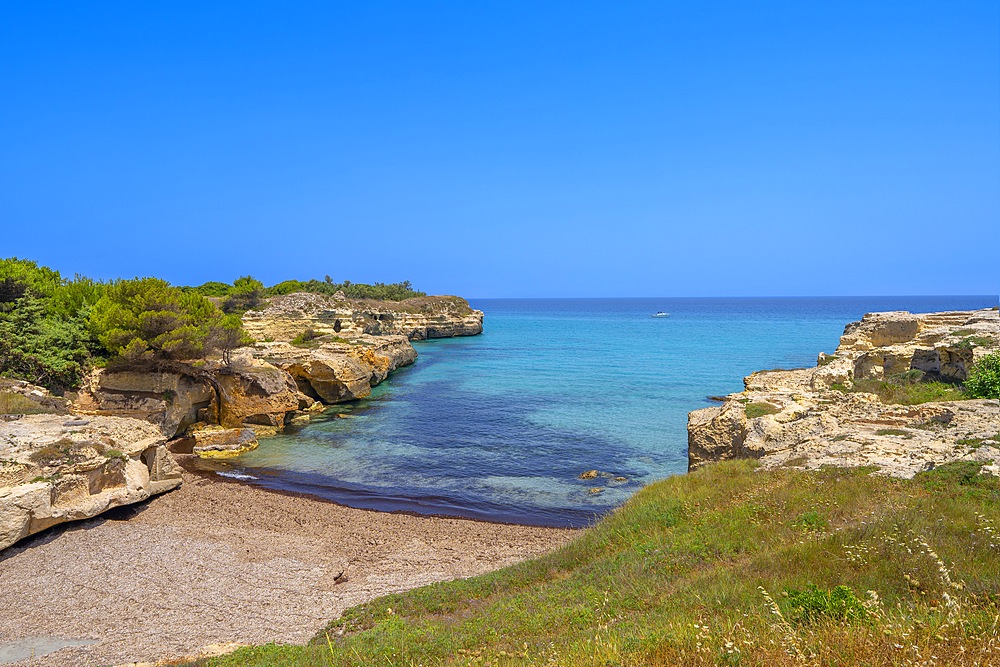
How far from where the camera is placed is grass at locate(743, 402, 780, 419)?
1430 centimetres

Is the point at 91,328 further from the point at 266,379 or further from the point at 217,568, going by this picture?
the point at 217,568

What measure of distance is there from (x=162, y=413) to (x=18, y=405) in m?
6.44

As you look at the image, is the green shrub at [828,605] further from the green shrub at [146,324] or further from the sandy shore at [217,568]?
the green shrub at [146,324]

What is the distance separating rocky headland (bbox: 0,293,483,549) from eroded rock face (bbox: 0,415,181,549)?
1.0 inches

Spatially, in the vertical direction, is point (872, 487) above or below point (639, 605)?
above

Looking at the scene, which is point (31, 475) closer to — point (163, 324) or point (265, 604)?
point (265, 604)

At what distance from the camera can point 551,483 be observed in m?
19.1

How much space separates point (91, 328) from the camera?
2391 cm

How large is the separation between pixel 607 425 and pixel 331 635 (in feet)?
67.0

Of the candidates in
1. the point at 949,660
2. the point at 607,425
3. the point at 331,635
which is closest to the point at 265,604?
the point at 331,635

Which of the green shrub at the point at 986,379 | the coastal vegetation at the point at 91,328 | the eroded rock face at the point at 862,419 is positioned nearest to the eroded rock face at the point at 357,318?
the coastal vegetation at the point at 91,328

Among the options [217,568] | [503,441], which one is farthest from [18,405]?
[503,441]

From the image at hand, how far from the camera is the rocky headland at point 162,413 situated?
13438 millimetres

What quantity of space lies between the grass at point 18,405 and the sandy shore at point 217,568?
4552 mm
